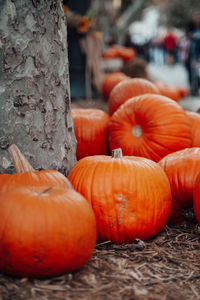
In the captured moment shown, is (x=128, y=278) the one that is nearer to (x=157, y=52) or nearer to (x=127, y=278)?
(x=127, y=278)

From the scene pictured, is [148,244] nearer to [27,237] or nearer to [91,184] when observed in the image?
[91,184]

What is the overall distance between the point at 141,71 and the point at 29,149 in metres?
11.0

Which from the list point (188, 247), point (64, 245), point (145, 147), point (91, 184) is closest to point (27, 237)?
point (64, 245)

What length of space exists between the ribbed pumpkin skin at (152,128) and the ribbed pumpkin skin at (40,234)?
5.98ft

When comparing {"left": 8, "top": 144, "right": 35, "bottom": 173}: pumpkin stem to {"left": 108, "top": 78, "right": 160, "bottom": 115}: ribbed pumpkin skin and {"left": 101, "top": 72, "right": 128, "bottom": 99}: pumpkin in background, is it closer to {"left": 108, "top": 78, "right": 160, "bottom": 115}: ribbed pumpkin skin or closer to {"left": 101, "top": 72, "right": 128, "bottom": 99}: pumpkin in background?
{"left": 108, "top": 78, "right": 160, "bottom": 115}: ribbed pumpkin skin

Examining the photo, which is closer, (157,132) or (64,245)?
(64,245)

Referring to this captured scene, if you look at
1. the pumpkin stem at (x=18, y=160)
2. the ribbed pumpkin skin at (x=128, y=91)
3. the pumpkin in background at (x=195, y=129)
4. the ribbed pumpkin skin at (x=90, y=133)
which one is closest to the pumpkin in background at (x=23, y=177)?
the pumpkin stem at (x=18, y=160)

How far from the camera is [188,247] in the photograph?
261 centimetres

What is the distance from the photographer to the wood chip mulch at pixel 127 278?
6.28 feet

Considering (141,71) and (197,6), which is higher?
(197,6)

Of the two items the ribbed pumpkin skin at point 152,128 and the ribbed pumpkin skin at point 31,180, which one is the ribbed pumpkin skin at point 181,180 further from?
the ribbed pumpkin skin at point 31,180

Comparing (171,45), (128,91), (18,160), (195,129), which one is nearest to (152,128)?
(195,129)

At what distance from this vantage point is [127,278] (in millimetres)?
2090

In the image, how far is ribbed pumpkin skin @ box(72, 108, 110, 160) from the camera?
13.9 ft
